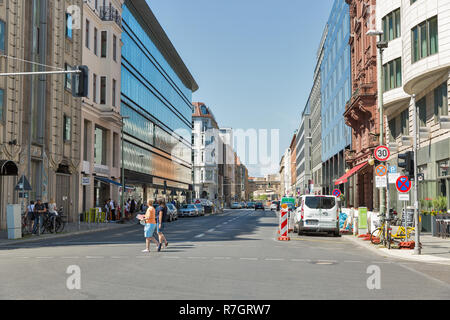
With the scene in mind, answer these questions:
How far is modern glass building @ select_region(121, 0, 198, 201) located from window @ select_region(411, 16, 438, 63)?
912 inches

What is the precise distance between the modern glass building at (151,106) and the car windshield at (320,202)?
2143cm

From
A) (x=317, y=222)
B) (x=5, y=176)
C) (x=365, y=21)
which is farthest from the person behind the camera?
(x=365, y=21)

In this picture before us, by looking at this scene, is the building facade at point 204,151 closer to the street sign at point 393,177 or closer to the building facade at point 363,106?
the building facade at point 363,106

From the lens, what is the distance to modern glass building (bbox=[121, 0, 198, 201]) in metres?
54.9

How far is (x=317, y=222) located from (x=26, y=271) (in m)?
15.5

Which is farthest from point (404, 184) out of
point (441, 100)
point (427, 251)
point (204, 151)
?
point (204, 151)

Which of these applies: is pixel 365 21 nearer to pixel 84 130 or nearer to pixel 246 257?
pixel 84 130

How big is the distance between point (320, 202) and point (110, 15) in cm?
2948

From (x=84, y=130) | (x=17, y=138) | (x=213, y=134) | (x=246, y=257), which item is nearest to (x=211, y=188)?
(x=213, y=134)

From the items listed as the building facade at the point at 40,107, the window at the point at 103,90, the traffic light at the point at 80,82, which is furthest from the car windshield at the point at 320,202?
the window at the point at 103,90

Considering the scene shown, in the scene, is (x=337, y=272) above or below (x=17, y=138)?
below

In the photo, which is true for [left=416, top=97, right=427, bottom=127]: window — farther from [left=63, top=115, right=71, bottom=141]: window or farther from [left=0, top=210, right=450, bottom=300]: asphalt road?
[left=63, top=115, right=71, bottom=141]: window

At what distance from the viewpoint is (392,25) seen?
3284 centimetres
